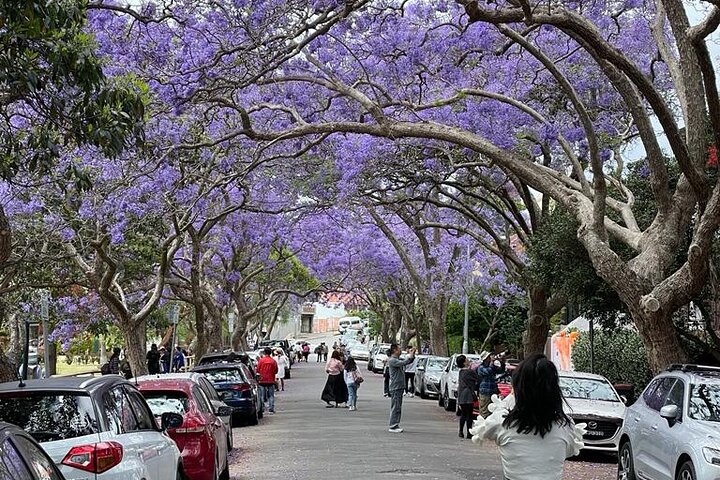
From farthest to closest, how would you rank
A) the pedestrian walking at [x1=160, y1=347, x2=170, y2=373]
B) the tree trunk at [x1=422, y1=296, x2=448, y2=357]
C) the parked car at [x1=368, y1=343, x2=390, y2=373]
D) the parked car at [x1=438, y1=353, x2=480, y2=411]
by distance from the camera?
1. the parked car at [x1=368, y1=343, x2=390, y2=373]
2. the tree trunk at [x1=422, y1=296, x2=448, y2=357]
3. the pedestrian walking at [x1=160, y1=347, x2=170, y2=373]
4. the parked car at [x1=438, y1=353, x2=480, y2=411]

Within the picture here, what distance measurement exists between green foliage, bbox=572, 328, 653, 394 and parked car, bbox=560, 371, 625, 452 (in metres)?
5.26

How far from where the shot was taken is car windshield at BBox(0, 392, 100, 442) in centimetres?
820

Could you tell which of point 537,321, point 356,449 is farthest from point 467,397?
point 537,321

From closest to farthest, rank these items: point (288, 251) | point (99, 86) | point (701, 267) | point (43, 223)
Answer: point (99, 86) → point (701, 267) → point (43, 223) → point (288, 251)

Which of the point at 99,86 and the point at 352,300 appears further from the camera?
the point at 352,300

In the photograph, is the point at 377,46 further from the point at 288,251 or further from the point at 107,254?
the point at 288,251

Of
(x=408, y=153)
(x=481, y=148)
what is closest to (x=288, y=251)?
(x=408, y=153)

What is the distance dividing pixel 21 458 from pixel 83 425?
263cm

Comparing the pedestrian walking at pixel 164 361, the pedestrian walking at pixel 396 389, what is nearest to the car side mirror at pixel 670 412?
the pedestrian walking at pixel 396 389

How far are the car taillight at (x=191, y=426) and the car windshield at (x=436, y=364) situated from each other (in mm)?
24431

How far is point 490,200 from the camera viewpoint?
3303cm

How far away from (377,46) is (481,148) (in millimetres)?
4647

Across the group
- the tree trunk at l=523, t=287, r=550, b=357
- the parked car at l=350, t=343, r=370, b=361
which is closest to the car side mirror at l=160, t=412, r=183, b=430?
the tree trunk at l=523, t=287, r=550, b=357

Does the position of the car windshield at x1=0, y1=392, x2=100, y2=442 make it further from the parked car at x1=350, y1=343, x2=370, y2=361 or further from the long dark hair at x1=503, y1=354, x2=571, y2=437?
the parked car at x1=350, y1=343, x2=370, y2=361
